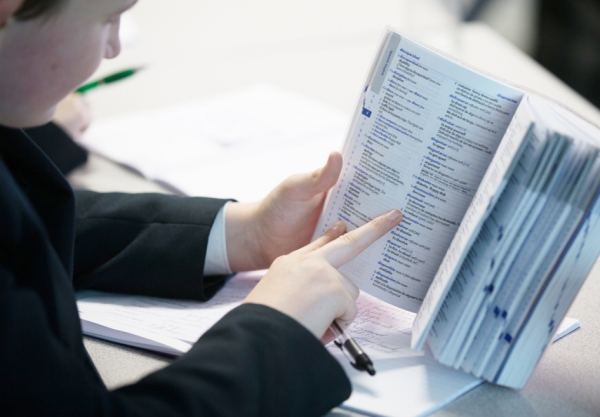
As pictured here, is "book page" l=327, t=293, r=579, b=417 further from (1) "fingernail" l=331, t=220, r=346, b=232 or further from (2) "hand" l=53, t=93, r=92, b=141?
(2) "hand" l=53, t=93, r=92, b=141

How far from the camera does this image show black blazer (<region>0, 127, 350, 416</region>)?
0.45 meters

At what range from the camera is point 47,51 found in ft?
1.71

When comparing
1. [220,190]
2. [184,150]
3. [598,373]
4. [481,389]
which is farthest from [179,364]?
[184,150]

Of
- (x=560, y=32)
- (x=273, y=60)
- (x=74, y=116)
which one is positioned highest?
(x=560, y=32)

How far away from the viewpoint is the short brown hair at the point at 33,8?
1.59 ft

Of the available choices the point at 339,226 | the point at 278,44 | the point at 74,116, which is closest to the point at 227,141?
the point at 74,116

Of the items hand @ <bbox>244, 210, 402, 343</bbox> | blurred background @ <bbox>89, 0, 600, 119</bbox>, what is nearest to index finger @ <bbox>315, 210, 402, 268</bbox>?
hand @ <bbox>244, 210, 402, 343</bbox>

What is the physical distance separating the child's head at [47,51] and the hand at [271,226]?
0.88ft

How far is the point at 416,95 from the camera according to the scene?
601 mm

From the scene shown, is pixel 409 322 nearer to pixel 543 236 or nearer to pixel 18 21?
pixel 543 236

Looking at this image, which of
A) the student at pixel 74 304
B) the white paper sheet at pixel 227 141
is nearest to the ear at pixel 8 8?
the student at pixel 74 304

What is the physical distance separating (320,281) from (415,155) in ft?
0.47

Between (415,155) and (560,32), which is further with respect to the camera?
(560,32)

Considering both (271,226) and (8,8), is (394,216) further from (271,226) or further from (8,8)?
(8,8)
